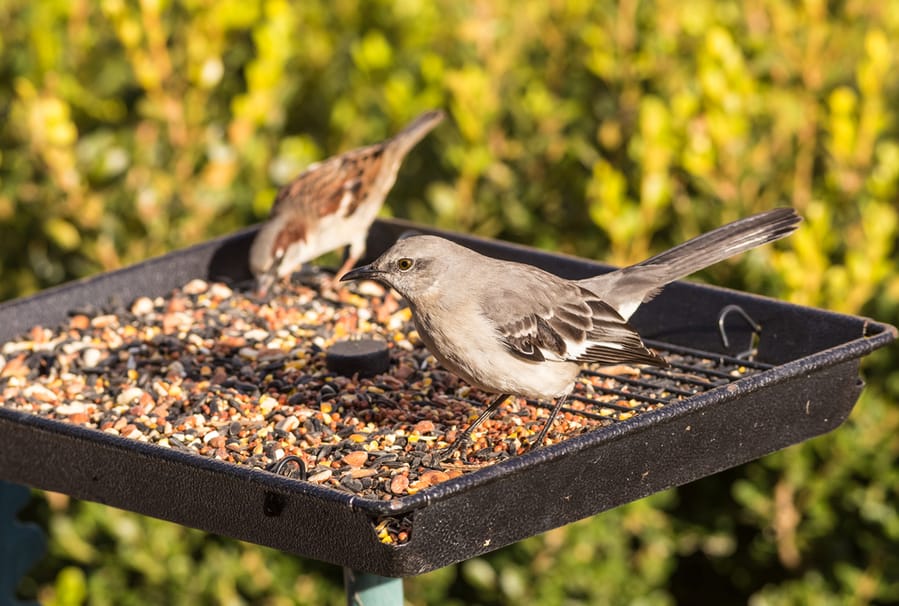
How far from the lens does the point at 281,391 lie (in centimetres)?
416

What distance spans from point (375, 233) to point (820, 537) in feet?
7.35

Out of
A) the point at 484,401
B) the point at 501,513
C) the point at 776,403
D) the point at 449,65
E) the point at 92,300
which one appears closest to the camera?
the point at 501,513

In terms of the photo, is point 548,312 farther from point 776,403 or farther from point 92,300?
point 92,300

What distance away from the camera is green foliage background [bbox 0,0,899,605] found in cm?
574

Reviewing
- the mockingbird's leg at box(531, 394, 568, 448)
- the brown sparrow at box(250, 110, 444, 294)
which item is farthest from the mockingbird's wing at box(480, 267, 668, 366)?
the brown sparrow at box(250, 110, 444, 294)

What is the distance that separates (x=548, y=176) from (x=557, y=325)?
7.66ft

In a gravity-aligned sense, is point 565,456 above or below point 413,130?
below

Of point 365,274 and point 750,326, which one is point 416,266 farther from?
point 750,326

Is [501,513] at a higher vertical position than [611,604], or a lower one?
higher

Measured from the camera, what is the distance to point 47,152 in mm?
5918

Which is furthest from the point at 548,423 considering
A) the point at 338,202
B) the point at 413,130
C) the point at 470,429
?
the point at 413,130

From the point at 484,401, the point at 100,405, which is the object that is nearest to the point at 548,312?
the point at 484,401

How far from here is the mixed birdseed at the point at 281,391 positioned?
12.0 feet

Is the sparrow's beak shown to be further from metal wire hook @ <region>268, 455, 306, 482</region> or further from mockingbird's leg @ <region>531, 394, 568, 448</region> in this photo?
metal wire hook @ <region>268, 455, 306, 482</region>
